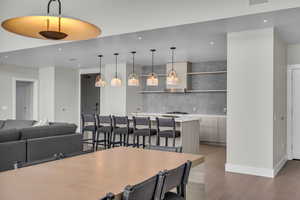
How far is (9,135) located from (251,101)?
13.3ft

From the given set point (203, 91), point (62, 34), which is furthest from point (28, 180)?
point (203, 91)

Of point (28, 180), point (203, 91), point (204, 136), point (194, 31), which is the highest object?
point (194, 31)

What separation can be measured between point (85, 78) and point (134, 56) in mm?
4785

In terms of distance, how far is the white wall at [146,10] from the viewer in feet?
13.3

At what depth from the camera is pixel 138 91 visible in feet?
31.8

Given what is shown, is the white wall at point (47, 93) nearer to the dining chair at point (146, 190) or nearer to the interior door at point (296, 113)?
the interior door at point (296, 113)

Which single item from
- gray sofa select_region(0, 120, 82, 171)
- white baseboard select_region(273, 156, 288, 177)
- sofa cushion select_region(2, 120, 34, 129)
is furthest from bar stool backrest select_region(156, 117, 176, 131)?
sofa cushion select_region(2, 120, 34, 129)

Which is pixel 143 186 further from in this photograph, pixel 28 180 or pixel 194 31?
A: pixel 194 31

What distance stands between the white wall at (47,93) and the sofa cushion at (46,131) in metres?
5.23

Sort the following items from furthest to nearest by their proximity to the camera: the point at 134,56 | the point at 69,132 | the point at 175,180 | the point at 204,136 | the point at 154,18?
the point at 204,136 < the point at 134,56 < the point at 69,132 < the point at 154,18 < the point at 175,180

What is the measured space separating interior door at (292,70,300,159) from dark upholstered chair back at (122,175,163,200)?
5.49 metres

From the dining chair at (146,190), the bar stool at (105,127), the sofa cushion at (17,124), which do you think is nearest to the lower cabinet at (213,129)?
the bar stool at (105,127)

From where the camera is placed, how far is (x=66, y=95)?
1043 centimetres

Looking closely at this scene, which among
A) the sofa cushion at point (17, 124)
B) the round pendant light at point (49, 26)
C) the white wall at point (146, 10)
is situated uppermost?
the white wall at point (146, 10)
